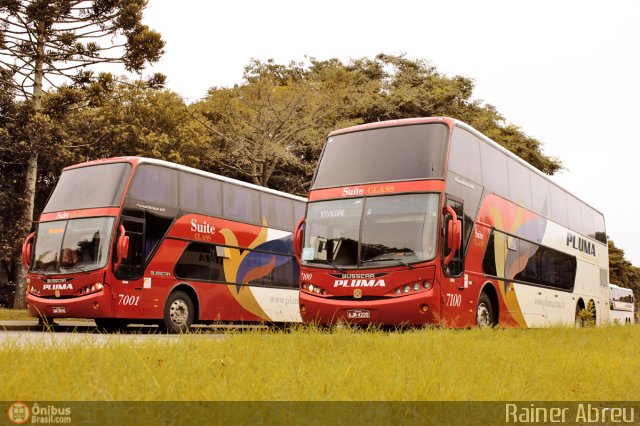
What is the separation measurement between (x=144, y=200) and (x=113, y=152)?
16.3 m

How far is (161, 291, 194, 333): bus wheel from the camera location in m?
15.6

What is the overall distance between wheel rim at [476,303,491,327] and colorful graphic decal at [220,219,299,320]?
6550 mm

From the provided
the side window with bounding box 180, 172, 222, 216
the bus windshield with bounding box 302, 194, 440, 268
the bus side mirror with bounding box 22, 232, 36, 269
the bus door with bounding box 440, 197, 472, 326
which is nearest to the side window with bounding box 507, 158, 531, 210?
the bus door with bounding box 440, 197, 472, 326

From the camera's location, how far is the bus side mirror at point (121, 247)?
46.0ft

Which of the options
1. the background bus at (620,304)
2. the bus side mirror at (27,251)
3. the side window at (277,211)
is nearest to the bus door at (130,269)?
the bus side mirror at (27,251)

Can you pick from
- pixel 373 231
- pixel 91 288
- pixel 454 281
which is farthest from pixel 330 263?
pixel 91 288

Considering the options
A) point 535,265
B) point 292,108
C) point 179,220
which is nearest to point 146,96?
point 292,108

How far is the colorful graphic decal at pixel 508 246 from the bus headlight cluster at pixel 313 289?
3.87 meters

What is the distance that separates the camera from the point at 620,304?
42531mm

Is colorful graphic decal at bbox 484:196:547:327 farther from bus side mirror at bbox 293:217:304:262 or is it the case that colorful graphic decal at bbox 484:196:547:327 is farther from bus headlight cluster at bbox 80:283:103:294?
bus headlight cluster at bbox 80:283:103:294

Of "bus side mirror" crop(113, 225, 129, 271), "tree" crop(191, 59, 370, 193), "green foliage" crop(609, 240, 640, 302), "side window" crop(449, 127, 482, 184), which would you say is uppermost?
"tree" crop(191, 59, 370, 193)

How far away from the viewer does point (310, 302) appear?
1293 centimetres

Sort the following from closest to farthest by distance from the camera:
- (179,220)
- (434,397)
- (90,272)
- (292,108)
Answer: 1. (434,397)
2. (90,272)
3. (179,220)
4. (292,108)
